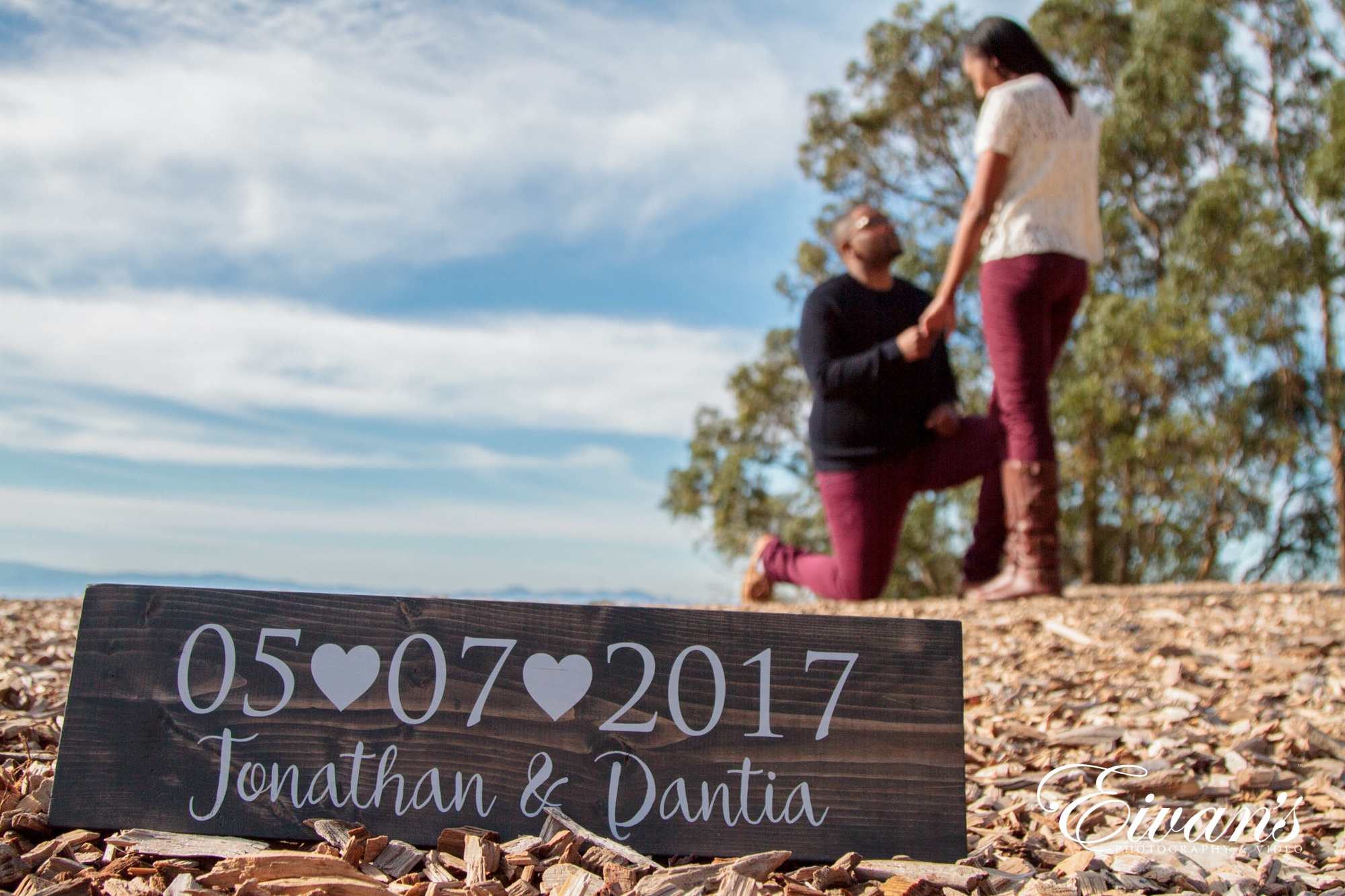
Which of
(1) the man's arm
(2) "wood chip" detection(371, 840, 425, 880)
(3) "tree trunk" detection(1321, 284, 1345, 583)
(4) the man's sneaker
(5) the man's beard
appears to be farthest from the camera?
(3) "tree trunk" detection(1321, 284, 1345, 583)

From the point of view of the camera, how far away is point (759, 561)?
448 cm

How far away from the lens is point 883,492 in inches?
157

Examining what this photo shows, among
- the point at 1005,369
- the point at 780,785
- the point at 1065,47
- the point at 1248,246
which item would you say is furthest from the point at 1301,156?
the point at 780,785

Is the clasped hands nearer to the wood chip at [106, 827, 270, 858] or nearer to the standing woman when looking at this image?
the standing woman

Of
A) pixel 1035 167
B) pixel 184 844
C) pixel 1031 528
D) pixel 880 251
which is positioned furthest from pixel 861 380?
pixel 184 844

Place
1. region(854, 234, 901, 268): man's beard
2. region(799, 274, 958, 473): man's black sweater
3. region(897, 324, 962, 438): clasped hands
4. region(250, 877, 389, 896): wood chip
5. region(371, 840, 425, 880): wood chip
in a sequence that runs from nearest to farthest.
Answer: region(250, 877, 389, 896): wood chip, region(371, 840, 425, 880): wood chip, region(897, 324, 962, 438): clasped hands, region(799, 274, 958, 473): man's black sweater, region(854, 234, 901, 268): man's beard

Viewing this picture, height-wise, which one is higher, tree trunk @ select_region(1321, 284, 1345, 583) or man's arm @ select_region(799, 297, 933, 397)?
tree trunk @ select_region(1321, 284, 1345, 583)

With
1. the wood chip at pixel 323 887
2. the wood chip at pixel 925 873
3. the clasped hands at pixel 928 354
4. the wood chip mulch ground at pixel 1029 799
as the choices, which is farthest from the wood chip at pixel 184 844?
the clasped hands at pixel 928 354

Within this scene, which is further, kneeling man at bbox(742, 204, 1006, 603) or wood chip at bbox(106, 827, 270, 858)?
kneeling man at bbox(742, 204, 1006, 603)

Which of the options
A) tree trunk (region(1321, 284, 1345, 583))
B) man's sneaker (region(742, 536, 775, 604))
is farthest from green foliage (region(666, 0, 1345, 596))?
man's sneaker (region(742, 536, 775, 604))

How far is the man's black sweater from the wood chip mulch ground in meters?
0.90

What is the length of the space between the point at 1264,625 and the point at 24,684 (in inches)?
135

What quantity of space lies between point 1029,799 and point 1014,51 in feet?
10.1

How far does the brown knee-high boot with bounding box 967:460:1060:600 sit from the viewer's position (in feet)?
12.2
